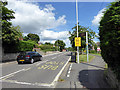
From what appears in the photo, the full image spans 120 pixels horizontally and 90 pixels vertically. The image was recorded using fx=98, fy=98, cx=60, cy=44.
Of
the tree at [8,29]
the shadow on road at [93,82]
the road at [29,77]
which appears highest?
the tree at [8,29]

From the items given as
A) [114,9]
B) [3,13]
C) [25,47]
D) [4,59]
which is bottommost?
[4,59]

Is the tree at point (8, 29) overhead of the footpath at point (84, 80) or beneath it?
overhead

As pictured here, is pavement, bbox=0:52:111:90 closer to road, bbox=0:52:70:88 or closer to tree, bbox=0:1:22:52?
road, bbox=0:52:70:88

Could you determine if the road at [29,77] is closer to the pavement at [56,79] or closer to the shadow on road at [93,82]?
the pavement at [56,79]

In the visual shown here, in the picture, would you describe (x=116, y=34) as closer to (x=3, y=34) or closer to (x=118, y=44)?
(x=118, y=44)

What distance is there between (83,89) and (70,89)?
0.56 m

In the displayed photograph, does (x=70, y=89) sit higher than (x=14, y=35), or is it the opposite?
(x=14, y=35)

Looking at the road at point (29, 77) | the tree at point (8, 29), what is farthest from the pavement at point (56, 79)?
the tree at point (8, 29)

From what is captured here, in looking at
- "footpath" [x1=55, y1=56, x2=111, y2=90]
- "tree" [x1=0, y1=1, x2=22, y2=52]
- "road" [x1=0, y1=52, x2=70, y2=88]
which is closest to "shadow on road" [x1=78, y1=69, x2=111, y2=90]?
"footpath" [x1=55, y1=56, x2=111, y2=90]

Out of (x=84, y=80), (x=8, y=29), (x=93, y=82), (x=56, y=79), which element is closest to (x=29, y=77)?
(x=56, y=79)

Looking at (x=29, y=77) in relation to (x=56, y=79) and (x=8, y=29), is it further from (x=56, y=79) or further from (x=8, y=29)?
(x=8, y=29)

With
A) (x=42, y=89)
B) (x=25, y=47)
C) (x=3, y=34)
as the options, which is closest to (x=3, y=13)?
(x=3, y=34)

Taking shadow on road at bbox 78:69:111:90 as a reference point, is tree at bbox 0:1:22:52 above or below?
above

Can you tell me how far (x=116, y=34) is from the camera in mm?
3234
